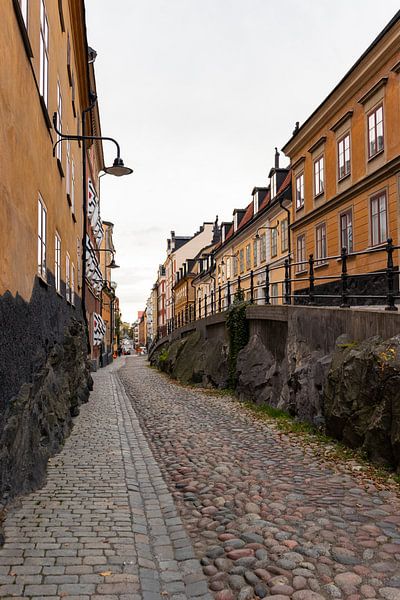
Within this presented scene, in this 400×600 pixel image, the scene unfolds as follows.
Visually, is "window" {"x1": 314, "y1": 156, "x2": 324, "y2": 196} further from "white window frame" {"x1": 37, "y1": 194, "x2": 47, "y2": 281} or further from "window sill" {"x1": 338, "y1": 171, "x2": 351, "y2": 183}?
"white window frame" {"x1": 37, "y1": 194, "x2": 47, "y2": 281}

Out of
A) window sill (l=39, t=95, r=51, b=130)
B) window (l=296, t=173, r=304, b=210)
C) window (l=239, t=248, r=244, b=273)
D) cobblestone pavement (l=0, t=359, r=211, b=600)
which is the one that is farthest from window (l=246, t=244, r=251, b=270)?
cobblestone pavement (l=0, t=359, r=211, b=600)

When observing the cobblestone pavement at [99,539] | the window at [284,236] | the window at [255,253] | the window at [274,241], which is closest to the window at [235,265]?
the window at [255,253]

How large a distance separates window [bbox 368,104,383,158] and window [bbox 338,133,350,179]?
1732 millimetres


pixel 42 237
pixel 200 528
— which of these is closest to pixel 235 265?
pixel 42 237

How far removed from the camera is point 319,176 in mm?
23641

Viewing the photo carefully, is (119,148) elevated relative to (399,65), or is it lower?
lower

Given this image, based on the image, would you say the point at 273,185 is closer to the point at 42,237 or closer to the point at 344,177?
the point at 344,177

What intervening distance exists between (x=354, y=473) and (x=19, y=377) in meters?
4.07

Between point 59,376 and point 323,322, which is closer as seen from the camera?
point 59,376

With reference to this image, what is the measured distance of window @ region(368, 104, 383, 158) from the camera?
18.0 metres

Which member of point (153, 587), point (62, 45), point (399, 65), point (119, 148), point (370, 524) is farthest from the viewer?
point (399, 65)

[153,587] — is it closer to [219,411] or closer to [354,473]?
[354,473]

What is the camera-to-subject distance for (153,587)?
3922 mm

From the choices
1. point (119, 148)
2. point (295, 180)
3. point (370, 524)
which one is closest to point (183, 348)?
point (295, 180)
